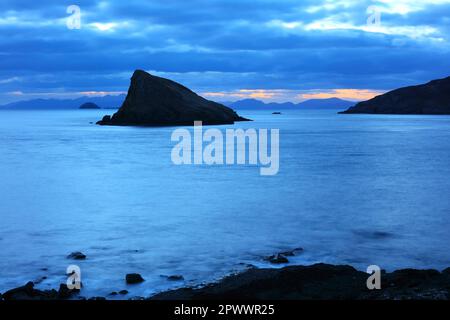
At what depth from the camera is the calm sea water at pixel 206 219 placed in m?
15.6

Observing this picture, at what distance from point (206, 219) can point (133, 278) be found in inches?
375

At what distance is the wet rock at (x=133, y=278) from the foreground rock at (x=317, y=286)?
146cm

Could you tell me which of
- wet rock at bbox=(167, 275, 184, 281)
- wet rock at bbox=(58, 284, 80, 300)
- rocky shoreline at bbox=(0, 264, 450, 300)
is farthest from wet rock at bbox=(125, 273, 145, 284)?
wet rock at bbox=(58, 284, 80, 300)

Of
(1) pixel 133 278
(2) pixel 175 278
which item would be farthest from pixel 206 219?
(1) pixel 133 278

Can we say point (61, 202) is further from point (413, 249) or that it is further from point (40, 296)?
point (413, 249)

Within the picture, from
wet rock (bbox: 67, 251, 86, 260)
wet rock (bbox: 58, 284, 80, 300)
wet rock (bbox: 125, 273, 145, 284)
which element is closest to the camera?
wet rock (bbox: 58, 284, 80, 300)

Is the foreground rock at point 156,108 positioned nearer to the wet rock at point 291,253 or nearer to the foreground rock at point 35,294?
the wet rock at point 291,253

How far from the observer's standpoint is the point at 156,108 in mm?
136000

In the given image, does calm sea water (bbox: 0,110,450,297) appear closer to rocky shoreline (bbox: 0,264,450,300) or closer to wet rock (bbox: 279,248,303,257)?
wet rock (bbox: 279,248,303,257)

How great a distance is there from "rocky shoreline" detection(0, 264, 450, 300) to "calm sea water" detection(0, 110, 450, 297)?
1179mm

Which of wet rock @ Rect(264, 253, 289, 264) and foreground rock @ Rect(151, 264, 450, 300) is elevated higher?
foreground rock @ Rect(151, 264, 450, 300)

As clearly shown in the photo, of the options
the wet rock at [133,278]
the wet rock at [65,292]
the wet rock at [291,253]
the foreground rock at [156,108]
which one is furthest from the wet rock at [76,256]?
the foreground rock at [156,108]

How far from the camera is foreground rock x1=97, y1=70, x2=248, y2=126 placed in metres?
136
